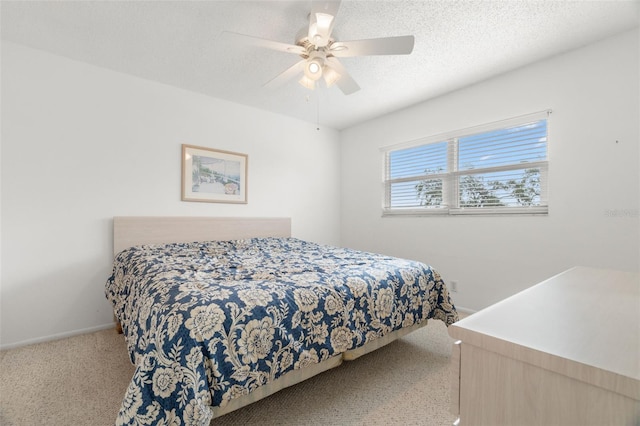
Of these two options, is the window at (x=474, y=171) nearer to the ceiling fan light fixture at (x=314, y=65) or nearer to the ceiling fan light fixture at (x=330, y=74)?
the ceiling fan light fixture at (x=330, y=74)

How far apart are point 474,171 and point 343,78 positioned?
1.76 metres

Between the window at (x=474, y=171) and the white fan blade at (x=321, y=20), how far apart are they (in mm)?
1986

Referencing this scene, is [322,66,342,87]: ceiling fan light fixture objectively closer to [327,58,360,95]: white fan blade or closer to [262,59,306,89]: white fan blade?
[327,58,360,95]: white fan blade

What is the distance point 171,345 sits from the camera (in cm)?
113

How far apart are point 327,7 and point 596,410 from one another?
191 centimetres

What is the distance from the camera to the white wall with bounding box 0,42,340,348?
2359mm

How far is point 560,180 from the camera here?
8.19 ft

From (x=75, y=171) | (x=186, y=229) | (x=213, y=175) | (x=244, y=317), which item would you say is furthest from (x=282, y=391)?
(x=75, y=171)

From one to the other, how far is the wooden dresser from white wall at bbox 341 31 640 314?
6.87ft

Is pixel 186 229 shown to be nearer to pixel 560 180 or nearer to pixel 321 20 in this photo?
pixel 321 20

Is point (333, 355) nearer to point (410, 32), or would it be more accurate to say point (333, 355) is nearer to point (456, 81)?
point (410, 32)

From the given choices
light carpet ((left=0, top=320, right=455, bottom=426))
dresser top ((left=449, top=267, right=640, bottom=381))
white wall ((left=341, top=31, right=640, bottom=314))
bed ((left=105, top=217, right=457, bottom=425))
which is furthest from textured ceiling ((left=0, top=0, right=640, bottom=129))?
light carpet ((left=0, top=320, right=455, bottom=426))

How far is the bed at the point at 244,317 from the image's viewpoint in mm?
1106

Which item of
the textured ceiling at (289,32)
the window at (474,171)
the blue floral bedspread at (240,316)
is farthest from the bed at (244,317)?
the textured ceiling at (289,32)
